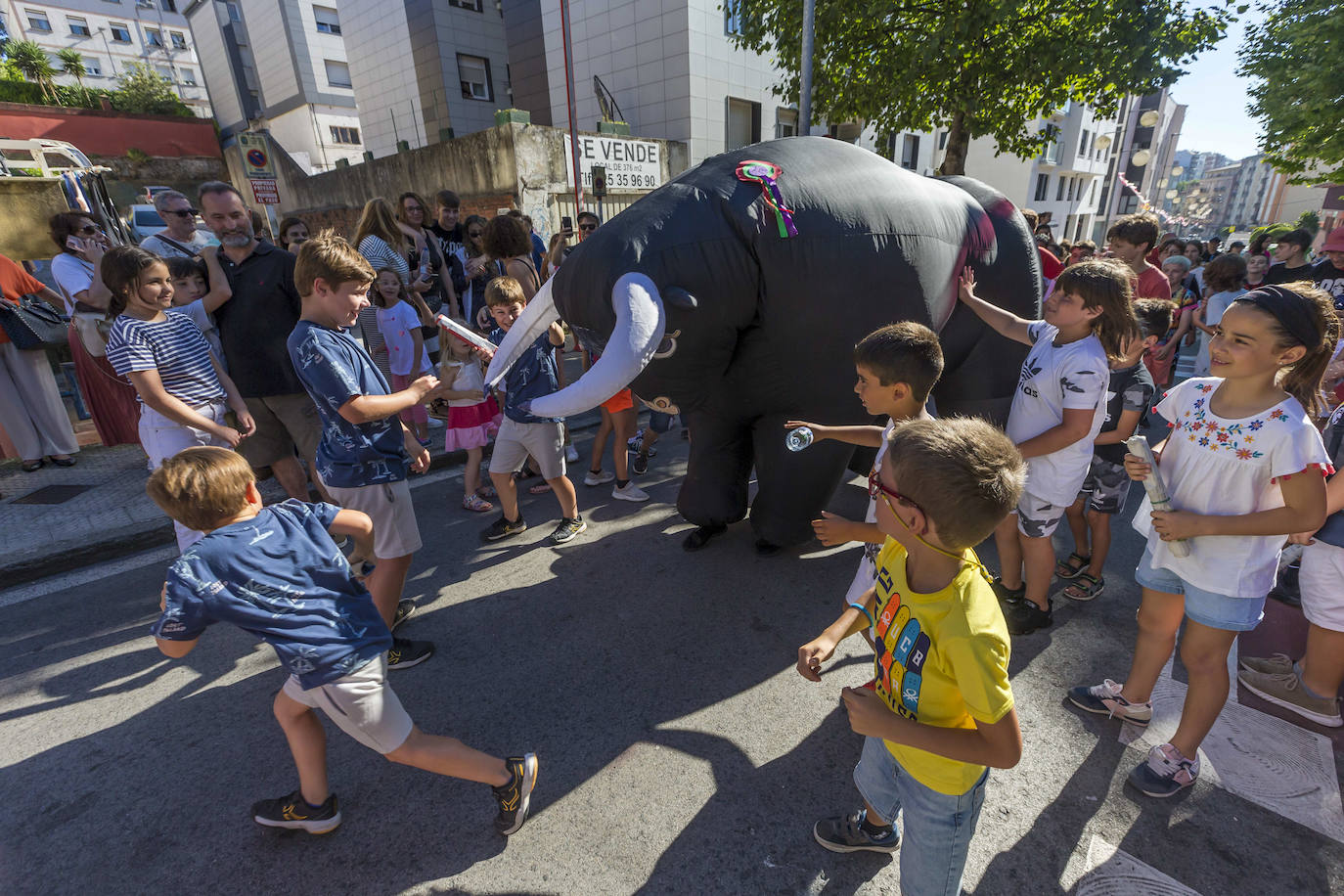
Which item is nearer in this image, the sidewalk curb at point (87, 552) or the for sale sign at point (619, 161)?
the sidewalk curb at point (87, 552)

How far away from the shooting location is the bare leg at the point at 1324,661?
83.7 inches

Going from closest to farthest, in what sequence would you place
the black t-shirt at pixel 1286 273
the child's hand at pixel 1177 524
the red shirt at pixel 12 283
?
1. the child's hand at pixel 1177 524
2. the red shirt at pixel 12 283
3. the black t-shirt at pixel 1286 273

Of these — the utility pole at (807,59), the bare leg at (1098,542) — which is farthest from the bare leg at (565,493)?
the utility pole at (807,59)

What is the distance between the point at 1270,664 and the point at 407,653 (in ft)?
11.4

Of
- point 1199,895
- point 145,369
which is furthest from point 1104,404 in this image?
point 145,369

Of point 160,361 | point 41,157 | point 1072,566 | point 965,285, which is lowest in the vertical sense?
point 1072,566

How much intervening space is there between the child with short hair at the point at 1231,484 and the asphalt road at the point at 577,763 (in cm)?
31

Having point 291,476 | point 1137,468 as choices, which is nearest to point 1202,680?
point 1137,468

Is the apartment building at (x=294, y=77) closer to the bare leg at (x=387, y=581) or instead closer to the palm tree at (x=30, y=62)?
the palm tree at (x=30, y=62)

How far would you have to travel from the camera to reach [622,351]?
7.13ft

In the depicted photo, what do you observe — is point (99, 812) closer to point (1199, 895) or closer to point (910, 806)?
point (910, 806)

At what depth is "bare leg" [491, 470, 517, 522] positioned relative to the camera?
137 inches

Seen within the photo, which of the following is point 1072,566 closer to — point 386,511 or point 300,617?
point 386,511

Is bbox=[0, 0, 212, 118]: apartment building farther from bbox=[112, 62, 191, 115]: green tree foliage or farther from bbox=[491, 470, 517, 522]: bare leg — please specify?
bbox=[491, 470, 517, 522]: bare leg
